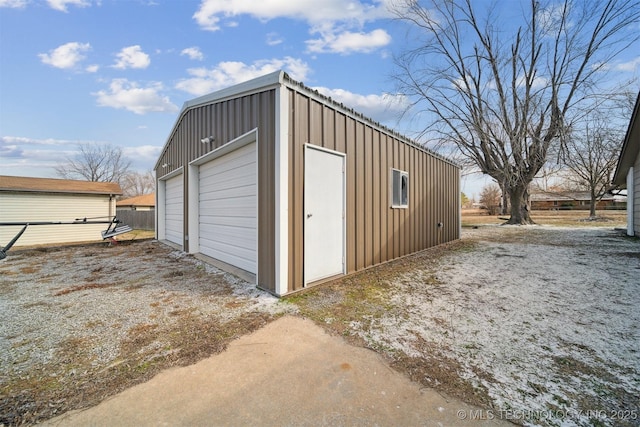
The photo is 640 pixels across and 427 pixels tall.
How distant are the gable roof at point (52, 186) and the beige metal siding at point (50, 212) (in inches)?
12.3

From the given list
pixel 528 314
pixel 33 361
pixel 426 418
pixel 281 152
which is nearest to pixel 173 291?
A: pixel 33 361

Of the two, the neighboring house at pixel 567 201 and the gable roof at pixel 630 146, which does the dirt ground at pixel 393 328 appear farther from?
the neighboring house at pixel 567 201

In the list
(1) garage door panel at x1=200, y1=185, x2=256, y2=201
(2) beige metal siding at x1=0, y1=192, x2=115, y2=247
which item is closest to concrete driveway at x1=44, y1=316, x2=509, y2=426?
(1) garage door panel at x1=200, y1=185, x2=256, y2=201

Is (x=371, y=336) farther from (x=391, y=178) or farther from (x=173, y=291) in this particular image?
(x=391, y=178)

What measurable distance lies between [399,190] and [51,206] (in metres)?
15.5

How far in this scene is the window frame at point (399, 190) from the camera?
561 centimetres

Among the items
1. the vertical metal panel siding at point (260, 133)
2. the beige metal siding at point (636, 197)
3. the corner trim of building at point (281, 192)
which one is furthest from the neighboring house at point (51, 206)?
the beige metal siding at point (636, 197)

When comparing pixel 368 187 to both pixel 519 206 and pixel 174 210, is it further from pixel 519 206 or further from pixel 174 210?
pixel 519 206

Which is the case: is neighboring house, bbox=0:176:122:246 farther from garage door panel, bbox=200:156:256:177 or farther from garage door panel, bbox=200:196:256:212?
garage door panel, bbox=200:156:256:177

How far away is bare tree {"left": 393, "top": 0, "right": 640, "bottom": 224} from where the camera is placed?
11.9 meters

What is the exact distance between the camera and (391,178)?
18.3 feet

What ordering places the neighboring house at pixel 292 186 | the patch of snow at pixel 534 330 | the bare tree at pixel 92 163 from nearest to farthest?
1. the patch of snow at pixel 534 330
2. the neighboring house at pixel 292 186
3. the bare tree at pixel 92 163

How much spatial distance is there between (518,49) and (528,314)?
53.6 ft

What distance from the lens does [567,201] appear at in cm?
3394
